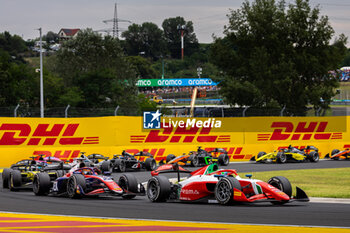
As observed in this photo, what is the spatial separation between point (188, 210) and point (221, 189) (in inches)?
45.7

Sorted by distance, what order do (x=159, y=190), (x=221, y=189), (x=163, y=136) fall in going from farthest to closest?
(x=163, y=136), (x=159, y=190), (x=221, y=189)

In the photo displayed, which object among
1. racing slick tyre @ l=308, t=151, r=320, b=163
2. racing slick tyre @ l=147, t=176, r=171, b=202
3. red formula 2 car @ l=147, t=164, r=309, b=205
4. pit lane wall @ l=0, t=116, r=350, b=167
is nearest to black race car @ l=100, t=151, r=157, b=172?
pit lane wall @ l=0, t=116, r=350, b=167

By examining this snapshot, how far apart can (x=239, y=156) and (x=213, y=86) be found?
84.4 metres

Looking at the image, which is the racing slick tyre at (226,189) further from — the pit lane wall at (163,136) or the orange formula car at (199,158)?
the pit lane wall at (163,136)

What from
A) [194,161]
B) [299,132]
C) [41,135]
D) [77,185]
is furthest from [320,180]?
[299,132]

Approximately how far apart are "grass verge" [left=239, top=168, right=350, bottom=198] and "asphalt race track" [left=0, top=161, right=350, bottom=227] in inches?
119

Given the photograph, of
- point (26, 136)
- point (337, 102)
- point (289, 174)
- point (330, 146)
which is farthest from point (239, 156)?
point (337, 102)

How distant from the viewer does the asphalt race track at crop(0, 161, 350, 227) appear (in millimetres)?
12016

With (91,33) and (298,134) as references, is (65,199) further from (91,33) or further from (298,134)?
(91,33)

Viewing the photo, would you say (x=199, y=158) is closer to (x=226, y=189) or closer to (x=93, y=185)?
(x=93, y=185)

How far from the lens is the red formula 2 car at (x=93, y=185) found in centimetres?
1670

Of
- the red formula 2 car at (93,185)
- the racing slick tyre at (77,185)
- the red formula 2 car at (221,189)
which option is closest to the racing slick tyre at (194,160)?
the red formula 2 car at (93,185)

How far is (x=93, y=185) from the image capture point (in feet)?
56.4

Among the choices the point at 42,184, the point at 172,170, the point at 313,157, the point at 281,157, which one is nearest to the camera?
the point at 172,170
